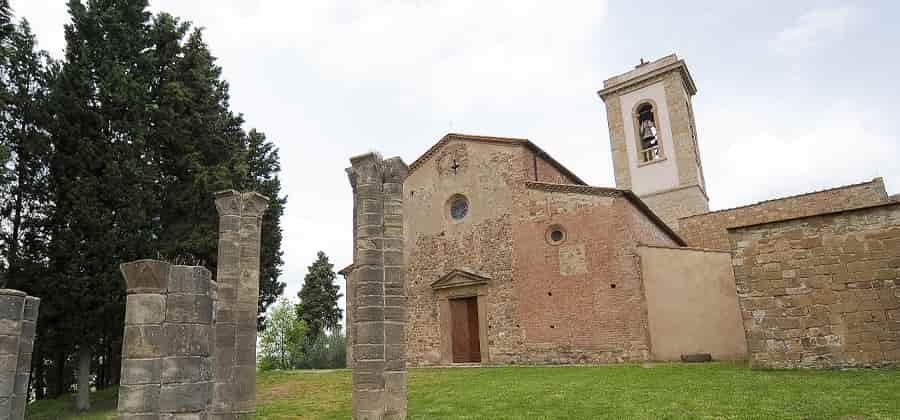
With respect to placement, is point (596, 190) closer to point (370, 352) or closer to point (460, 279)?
point (460, 279)

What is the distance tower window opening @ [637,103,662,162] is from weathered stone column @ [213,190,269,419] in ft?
80.1

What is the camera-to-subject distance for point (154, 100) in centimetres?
1984

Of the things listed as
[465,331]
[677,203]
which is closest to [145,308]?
[465,331]

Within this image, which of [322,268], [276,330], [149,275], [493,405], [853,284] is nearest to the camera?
[149,275]

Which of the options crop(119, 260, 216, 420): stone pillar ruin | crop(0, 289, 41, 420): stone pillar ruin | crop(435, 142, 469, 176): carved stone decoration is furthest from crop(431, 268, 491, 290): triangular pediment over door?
crop(119, 260, 216, 420): stone pillar ruin

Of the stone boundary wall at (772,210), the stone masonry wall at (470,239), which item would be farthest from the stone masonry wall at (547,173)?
the stone boundary wall at (772,210)

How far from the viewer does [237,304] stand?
973 cm

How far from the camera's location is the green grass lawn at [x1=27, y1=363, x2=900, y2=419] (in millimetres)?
7508

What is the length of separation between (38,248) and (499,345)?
49.5 feet

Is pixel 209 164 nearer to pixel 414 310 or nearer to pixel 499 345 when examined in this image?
pixel 414 310

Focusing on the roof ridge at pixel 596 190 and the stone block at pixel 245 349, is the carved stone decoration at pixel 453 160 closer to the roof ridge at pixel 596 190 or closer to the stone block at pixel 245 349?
the roof ridge at pixel 596 190

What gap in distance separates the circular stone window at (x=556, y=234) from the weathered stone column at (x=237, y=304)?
1108 cm

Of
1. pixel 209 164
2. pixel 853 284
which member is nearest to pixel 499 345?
pixel 853 284

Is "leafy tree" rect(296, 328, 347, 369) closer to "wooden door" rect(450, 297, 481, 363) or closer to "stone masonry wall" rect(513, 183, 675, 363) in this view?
"wooden door" rect(450, 297, 481, 363)
